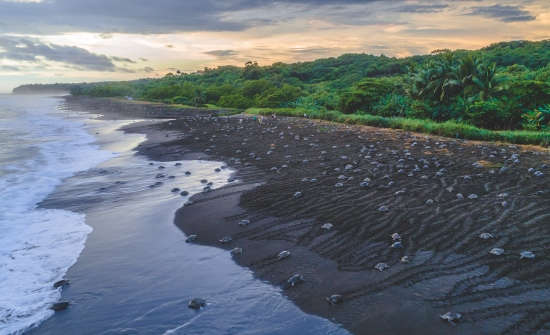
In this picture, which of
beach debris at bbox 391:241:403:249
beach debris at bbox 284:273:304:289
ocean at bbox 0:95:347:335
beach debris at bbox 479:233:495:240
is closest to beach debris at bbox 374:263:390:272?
beach debris at bbox 391:241:403:249

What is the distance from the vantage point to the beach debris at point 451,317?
519 cm

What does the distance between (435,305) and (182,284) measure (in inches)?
166

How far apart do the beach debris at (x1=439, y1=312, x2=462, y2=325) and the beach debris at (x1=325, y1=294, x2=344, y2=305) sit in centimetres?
→ 146

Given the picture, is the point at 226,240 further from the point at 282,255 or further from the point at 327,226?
the point at 327,226

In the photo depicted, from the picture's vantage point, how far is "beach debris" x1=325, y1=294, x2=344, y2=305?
5.90 m

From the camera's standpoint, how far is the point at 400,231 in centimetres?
828

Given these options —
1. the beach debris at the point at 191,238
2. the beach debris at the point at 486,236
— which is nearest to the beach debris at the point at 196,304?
the beach debris at the point at 191,238

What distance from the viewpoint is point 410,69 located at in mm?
33469

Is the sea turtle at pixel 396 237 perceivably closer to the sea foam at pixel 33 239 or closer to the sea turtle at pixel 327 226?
the sea turtle at pixel 327 226

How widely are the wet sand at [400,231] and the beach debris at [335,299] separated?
0.25ft

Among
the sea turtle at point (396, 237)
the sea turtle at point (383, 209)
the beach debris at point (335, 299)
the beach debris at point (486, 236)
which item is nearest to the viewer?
the beach debris at point (335, 299)

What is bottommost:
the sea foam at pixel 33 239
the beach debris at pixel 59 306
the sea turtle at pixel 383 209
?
the sea foam at pixel 33 239

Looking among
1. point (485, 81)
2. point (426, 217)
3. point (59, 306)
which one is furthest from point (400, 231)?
point (485, 81)

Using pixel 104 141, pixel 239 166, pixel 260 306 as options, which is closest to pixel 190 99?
pixel 104 141
